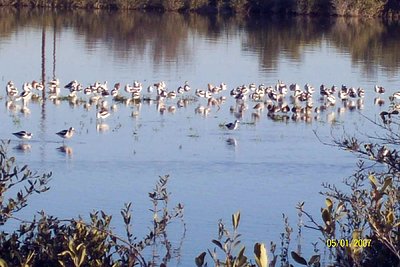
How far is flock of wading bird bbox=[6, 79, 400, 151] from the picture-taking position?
19656 millimetres

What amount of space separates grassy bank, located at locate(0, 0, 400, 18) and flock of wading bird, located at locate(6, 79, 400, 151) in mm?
31966

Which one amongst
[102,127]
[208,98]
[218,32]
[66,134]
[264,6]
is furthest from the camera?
[264,6]

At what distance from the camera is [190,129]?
17156 mm

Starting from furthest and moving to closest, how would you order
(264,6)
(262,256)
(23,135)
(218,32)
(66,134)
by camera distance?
(264,6) → (218,32) → (66,134) → (23,135) → (262,256)

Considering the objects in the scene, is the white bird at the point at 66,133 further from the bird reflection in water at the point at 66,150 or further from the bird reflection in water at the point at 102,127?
the bird reflection in water at the point at 102,127

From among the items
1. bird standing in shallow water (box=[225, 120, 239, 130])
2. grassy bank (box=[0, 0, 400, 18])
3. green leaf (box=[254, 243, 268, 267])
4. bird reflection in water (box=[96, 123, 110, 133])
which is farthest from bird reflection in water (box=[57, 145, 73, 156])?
grassy bank (box=[0, 0, 400, 18])

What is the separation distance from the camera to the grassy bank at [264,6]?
5353 centimetres

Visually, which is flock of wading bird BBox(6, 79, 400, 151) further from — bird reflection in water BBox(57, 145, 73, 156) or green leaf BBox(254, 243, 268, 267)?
green leaf BBox(254, 243, 268, 267)

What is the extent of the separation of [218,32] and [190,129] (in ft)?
80.4

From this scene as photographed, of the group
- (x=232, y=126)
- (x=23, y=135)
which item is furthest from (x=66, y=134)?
(x=232, y=126)

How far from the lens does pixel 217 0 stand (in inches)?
2228

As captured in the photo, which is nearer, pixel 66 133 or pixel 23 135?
pixel 23 135

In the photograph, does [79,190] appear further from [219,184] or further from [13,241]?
[13,241]

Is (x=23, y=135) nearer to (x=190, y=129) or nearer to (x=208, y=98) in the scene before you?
(x=190, y=129)
